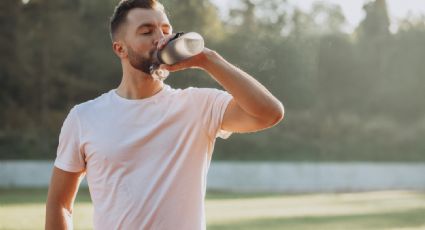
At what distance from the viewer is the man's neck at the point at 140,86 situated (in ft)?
10.8

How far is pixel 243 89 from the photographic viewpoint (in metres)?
3.08

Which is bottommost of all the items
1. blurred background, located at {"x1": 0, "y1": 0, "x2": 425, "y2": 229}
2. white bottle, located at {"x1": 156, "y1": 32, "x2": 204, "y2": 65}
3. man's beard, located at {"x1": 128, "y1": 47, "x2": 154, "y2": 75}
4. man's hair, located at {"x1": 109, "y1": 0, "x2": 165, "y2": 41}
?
white bottle, located at {"x1": 156, "y1": 32, "x2": 204, "y2": 65}

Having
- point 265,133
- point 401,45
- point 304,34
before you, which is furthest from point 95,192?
point 304,34

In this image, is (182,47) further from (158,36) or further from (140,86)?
(140,86)

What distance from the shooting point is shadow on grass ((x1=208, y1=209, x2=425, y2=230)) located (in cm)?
1544

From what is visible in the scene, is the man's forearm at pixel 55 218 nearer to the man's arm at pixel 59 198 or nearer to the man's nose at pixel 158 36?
the man's arm at pixel 59 198

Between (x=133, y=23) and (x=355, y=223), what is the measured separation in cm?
1374

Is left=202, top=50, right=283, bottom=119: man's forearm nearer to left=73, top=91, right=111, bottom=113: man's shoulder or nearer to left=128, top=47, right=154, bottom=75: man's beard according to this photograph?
→ left=128, top=47, right=154, bottom=75: man's beard

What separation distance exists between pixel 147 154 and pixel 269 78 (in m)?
44.5

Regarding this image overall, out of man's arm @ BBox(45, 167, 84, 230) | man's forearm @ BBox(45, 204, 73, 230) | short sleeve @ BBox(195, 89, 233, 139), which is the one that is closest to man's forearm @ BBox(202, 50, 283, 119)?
short sleeve @ BBox(195, 89, 233, 139)

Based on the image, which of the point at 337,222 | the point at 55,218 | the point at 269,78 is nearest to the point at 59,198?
the point at 55,218

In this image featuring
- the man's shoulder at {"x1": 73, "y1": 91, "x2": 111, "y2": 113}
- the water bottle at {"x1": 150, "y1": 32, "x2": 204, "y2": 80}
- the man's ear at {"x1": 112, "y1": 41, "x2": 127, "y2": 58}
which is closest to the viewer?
the water bottle at {"x1": 150, "y1": 32, "x2": 204, "y2": 80}

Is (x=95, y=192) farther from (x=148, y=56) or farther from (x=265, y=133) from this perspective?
(x=265, y=133)

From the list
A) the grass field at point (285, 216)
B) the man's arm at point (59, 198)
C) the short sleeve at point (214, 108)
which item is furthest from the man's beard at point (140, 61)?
the grass field at point (285, 216)
